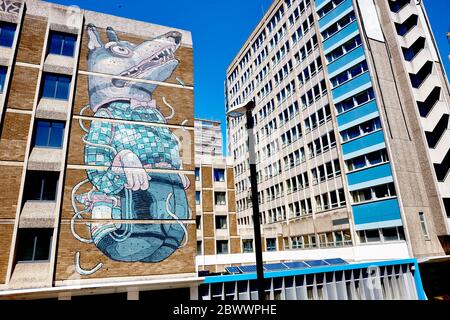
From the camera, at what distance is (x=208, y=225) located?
39.0 m

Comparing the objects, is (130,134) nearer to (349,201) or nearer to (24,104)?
(24,104)

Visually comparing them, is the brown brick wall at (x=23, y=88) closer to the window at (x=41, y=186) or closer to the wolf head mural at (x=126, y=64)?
the wolf head mural at (x=126, y=64)

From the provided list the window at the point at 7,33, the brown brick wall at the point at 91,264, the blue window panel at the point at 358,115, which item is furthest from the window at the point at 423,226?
the window at the point at 7,33

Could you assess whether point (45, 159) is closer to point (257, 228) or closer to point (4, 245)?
point (4, 245)

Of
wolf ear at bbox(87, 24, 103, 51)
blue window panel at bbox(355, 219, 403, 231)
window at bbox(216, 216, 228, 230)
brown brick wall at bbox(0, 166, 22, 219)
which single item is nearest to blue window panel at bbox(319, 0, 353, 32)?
blue window panel at bbox(355, 219, 403, 231)

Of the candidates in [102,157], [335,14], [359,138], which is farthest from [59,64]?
[335,14]

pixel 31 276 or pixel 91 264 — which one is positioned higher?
pixel 91 264

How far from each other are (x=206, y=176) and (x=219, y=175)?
82.7 inches

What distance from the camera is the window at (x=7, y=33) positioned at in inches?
680

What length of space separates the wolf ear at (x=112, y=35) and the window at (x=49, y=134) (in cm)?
655

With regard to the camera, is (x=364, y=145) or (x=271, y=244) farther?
(x=271, y=244)

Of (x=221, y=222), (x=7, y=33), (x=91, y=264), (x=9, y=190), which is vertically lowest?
(x=91, y=264)

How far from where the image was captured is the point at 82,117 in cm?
1747

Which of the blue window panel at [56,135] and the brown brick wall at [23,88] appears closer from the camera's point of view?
the brown brick wall at [23,88]
